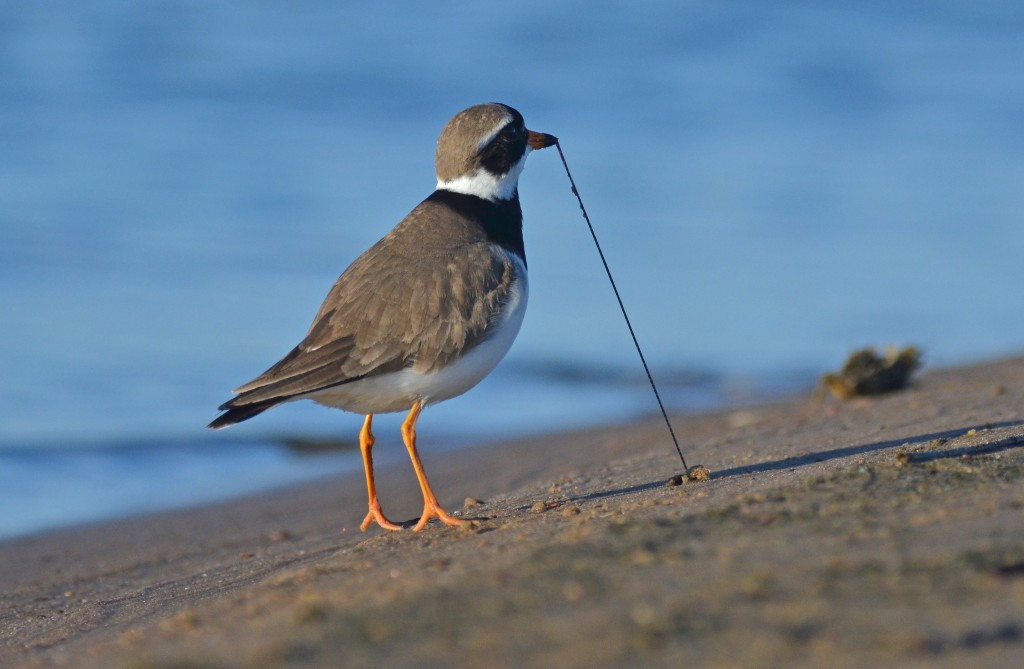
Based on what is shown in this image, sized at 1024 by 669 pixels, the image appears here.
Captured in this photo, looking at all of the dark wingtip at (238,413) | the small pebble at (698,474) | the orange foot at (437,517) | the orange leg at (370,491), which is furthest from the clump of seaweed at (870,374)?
the dark wingtip at (238,413)

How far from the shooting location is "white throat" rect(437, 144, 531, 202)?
7.35 meters

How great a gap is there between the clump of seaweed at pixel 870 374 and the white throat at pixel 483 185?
328 cm

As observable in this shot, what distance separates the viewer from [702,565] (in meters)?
4.06

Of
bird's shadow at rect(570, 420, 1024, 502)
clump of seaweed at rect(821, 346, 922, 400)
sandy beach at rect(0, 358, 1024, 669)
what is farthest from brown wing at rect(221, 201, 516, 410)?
clump of seaweed at rect(821, 346, 922, 400)

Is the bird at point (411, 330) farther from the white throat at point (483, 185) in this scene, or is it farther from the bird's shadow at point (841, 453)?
the bird's shadow at point (841, 453)

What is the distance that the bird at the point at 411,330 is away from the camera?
623 centimetres

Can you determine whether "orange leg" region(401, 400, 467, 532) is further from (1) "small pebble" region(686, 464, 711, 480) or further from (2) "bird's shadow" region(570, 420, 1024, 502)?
(1) "small pebble" region(686, 464, 711, 480)

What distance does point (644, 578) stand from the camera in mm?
3957

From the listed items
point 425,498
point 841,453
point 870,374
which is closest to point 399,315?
point 425,498

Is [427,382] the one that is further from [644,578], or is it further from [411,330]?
[644,578]

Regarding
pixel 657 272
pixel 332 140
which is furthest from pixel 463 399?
pixel 332 140

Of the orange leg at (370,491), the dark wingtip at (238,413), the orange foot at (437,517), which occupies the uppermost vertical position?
the dark wingtip at (238,413)

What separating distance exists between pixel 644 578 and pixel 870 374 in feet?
19.4

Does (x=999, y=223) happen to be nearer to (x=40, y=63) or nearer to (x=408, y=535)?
(x=408, y=535)
